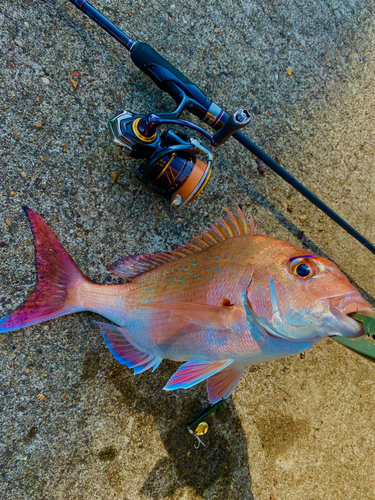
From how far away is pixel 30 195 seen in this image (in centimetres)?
154

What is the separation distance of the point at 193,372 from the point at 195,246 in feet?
1.86

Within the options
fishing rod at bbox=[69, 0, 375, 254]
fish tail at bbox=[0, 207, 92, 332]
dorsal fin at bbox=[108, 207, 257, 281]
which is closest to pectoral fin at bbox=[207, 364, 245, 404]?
dorsal fin at bbox=[108, 207, 257, 281]

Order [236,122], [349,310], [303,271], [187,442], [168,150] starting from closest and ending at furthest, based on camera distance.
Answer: [349,310] → [303,271] → [236,122] → [168,150] → [187,442]

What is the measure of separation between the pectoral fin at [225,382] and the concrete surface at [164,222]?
459 millimetres

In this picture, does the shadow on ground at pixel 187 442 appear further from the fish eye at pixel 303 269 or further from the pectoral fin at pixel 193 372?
the fish eye at pixel 303 269

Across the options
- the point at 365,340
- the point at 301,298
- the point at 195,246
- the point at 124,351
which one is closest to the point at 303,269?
the point at 301,298

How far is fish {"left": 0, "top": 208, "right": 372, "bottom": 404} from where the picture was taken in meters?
1.06

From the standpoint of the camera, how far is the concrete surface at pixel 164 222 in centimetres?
151

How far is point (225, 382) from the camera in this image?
4.29 feet

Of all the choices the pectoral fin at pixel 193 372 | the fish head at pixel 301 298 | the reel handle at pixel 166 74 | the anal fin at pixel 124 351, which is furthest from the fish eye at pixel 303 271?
the reel handle at pixel 166 74

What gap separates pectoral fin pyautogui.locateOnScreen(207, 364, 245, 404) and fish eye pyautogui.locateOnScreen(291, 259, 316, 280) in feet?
1.66

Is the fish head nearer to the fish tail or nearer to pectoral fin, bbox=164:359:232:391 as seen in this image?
pectoral fin, bbox=164:359:232:391

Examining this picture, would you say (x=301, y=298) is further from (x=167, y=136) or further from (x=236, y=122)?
(x=167, y=136)

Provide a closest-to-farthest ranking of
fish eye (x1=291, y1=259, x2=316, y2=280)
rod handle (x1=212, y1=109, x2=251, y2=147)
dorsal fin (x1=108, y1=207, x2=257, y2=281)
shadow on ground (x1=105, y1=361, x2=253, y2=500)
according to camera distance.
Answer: fish eye (x1=291, y1=259, x2=316, y2=280)
rod handle (x1=212, y1=109, x2=251, y2=147)
dorsal fin (x1=108, y1=207, x2=257, y2=281)
shadow on ground (x1=105, y1=361, x2=253, y2=500)
